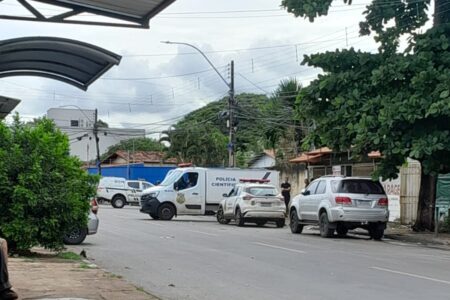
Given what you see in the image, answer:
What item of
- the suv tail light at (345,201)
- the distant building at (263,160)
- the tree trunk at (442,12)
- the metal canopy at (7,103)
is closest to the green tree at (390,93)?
the tree trunk at (442,12)

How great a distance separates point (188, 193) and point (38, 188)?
16053 mm

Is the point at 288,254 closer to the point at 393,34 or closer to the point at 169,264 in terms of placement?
the point at 169,264

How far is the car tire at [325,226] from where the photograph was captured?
2031cm

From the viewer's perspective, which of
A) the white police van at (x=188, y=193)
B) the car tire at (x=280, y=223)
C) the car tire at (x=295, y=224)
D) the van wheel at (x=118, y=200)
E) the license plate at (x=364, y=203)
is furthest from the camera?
the van wheel at (x=118, y=200)

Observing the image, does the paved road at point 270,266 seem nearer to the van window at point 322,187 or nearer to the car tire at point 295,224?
the van window at point 322,187

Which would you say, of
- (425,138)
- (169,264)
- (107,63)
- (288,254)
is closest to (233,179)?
(425,138)

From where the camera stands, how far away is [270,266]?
42.9 feet

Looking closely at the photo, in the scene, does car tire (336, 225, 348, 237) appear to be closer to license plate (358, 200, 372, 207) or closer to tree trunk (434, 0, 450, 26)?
license plate (358, 200, 372, 207)

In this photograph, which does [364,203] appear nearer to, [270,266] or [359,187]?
[359,187]

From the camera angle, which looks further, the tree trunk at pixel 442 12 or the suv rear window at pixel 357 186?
the tree trunk at pixel 442 12

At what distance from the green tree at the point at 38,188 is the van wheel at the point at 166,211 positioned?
49.1 ft

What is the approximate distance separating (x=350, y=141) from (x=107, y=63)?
40.6ft

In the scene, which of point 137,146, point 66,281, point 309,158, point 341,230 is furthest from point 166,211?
point 137,146

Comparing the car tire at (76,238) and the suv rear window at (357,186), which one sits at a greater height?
the suv rear window at (357,186)
